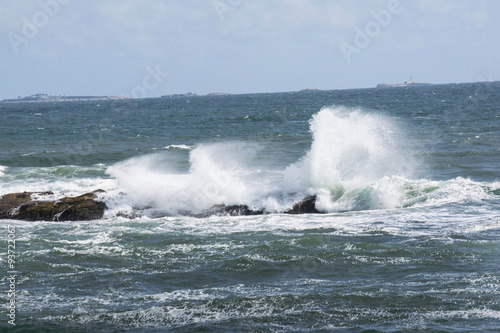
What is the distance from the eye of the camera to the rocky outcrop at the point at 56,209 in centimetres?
1677

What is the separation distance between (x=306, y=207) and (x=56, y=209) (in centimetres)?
651

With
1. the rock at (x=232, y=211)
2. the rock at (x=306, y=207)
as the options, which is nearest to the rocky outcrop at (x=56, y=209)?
the rock at (x=232, y=211)

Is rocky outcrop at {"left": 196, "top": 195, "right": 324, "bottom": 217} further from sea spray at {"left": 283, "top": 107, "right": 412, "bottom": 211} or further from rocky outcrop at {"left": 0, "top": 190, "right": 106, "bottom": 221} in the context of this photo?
rocky outcrop at {"left": 0, "top": 190, "right": 106, "bottom": 221}

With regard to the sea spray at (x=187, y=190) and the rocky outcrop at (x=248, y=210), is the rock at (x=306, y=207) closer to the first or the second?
the rocky outcrop at (x=248, y=210)

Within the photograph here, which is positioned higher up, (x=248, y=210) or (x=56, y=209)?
(x=56, y=209)

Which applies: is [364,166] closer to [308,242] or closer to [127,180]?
[127,180]

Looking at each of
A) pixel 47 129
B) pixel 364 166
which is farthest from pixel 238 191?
pixel 47 129

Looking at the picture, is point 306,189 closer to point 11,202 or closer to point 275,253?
point 275,253

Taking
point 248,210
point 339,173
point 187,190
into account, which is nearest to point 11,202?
point 187,190

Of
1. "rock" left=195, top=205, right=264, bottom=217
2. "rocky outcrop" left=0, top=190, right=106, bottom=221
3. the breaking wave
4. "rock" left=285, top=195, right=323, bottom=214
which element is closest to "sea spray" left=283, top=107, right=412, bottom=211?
the breaking wave

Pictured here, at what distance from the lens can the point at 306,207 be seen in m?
17.0

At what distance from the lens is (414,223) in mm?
15297

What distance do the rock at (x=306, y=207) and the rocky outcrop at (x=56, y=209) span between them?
5.00m

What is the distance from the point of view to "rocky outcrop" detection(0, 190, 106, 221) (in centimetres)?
1677
